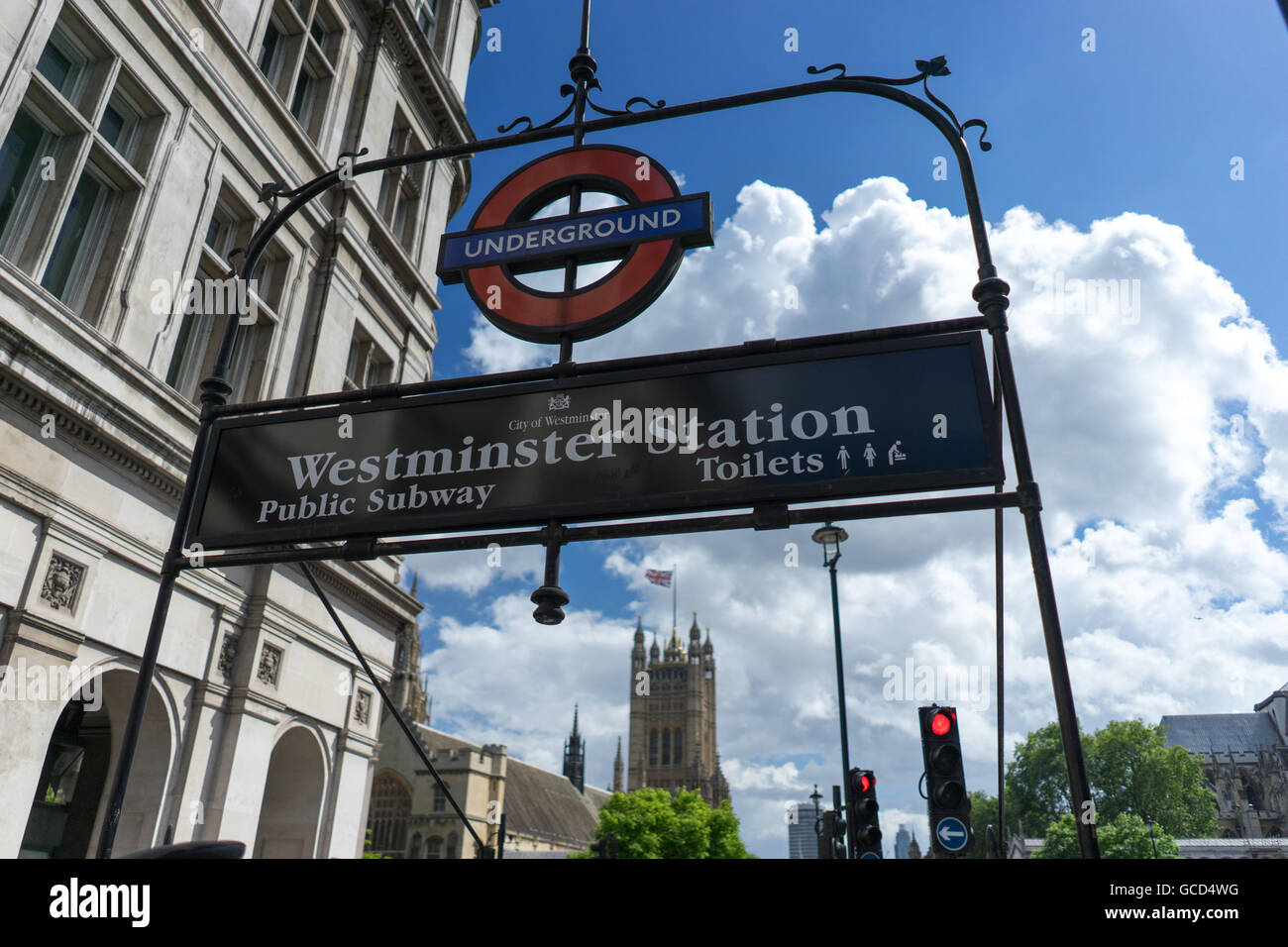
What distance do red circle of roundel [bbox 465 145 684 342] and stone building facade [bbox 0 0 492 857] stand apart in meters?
5.32

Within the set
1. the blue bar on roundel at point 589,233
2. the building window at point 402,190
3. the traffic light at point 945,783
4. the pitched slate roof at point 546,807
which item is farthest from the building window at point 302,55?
the pitched slate roof at point 546,807

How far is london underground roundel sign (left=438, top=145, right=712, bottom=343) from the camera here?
4441 mm

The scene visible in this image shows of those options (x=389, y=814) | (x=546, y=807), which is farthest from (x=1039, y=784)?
(x=389, y=814)

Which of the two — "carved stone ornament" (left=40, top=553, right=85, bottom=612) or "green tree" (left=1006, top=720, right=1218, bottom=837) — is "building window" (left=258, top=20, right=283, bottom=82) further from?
"green tree" (left=1006, top=720, right=1218, bottom=837)

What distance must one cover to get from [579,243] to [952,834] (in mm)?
9111

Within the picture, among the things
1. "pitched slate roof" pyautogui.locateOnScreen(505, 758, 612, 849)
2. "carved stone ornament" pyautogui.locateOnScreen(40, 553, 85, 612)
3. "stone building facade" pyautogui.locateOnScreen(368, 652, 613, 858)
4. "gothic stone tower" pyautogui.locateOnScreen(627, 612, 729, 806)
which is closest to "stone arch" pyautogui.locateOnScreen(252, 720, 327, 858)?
"carved stone ornament" pyautogui.locateOnScreen(40, 553, 85, 612)

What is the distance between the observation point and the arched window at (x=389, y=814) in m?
79.7


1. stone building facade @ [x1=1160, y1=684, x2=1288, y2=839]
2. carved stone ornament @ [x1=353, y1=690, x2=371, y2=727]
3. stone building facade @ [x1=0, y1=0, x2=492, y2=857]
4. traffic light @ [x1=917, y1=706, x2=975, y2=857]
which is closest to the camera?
stone building facade @ [x1=0, y1=0, x2=492, y2=857]

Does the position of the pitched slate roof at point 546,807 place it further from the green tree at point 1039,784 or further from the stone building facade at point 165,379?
the stone building facade at point 165,379

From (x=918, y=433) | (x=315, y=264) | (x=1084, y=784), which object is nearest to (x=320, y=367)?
(x=315, y=264)

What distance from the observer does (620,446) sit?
3777 mm

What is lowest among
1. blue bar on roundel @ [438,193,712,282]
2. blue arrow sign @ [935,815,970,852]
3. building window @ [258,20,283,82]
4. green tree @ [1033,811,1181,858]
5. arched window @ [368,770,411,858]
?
blue arrow sign @ [935,815,970,852]
